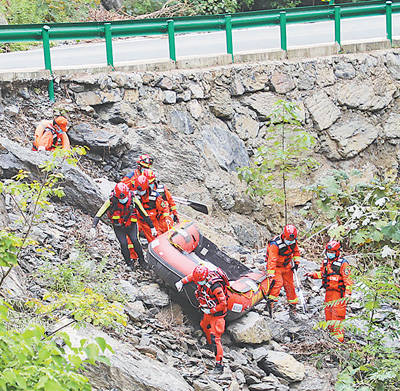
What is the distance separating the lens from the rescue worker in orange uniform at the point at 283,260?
9.59 meters

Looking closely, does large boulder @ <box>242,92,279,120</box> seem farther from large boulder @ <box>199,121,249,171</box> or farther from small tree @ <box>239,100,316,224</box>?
large boulder @ <box>199,121,249,171</box>

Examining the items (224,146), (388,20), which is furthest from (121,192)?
(388,20)

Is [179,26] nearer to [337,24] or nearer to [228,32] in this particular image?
[228,32]

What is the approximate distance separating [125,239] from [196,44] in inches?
306

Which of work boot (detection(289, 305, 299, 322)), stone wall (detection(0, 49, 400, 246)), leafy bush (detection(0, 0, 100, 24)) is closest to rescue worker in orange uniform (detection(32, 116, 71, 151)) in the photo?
stone wall (detection(0, 49, 400, 246))

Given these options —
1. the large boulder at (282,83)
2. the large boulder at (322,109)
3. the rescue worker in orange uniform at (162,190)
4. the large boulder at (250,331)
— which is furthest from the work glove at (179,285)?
the large boulder at (322,109)

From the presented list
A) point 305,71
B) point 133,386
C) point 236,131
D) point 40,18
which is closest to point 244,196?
point 236,131

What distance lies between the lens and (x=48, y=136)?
1110 centimetres

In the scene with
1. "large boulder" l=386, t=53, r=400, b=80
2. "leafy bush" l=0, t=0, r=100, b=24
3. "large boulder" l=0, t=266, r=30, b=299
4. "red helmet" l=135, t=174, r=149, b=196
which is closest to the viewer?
"large boulder" l=0, t=266, r=30, b=299

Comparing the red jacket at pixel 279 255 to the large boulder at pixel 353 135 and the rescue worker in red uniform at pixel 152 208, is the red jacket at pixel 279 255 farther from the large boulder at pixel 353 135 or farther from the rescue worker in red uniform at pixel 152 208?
the large boulder at pixel 353 135

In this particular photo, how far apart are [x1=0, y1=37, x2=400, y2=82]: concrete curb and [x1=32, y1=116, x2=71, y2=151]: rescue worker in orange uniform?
1703 mm

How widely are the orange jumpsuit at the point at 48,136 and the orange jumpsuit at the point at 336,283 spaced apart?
194 inches

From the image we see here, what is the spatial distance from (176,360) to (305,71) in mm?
9182

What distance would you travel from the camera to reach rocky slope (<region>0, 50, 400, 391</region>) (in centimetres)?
809
